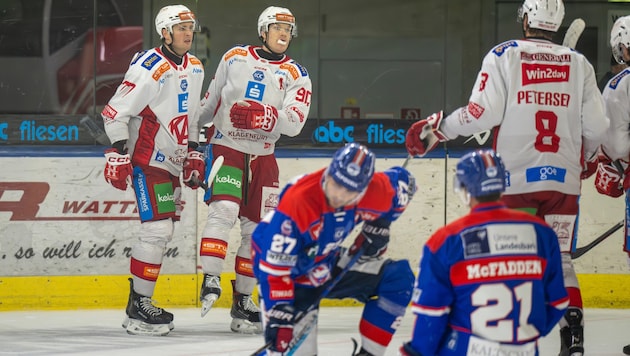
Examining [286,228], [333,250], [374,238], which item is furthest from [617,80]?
[286,228]

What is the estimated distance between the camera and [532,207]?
4.95m

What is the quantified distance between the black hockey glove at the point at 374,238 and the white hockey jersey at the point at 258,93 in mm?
1788

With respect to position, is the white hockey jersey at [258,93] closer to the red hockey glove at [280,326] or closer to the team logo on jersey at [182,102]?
the team logo on jersey at [182,102]

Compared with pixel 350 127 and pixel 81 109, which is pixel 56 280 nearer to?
pixel 81 109

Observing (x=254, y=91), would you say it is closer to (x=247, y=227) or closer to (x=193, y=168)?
(x=193, y=168)

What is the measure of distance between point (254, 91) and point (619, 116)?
1.81 metres

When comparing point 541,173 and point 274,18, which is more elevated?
point 274,18

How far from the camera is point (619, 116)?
17.5ft

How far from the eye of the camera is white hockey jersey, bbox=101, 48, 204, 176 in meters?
5.97

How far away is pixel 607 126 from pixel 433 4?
3.36 m

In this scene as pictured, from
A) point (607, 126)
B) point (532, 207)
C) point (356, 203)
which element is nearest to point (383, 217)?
point (356, 203)

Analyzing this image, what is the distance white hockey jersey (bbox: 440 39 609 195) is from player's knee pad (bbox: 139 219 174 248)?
1.76 m

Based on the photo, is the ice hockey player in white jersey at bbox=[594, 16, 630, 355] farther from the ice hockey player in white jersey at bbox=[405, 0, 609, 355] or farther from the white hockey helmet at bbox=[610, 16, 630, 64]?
the ice hockey player in white jersey at bbox=[405, 0, 609, 355]

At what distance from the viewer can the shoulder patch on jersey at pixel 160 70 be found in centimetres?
601
